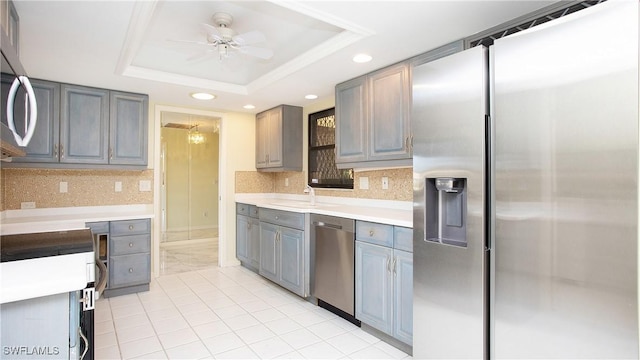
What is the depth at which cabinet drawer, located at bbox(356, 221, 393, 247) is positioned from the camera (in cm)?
236

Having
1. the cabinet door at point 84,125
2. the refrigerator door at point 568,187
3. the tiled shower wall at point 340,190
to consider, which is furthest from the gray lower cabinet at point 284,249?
the refrigerator door at point 568,187

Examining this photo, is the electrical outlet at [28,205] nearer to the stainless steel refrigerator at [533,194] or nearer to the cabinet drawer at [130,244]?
the cabinet drawer at [130,244]

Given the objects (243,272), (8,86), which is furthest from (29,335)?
(243,272)

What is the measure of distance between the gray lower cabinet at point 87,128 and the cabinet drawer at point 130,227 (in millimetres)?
604

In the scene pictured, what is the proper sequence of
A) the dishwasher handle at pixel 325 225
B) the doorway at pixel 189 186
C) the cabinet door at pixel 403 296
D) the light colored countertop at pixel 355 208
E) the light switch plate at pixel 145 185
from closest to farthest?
the cabinet door at pixel 403 296
the light colored countertop at pixel 355 208
the dishwasher handle at pixel 325 225
the light switch plate at pixel 145 185
the doorway at pixel 189 186

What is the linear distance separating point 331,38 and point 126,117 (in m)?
2.46

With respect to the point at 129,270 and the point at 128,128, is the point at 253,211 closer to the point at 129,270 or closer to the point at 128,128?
the point at 129,270

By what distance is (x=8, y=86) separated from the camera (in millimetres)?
1338

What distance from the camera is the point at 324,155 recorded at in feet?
13.2

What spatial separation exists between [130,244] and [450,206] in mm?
3096

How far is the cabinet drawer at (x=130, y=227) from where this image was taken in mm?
3383

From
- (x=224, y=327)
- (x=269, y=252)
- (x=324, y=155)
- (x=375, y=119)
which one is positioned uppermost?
(x=375, y=119)

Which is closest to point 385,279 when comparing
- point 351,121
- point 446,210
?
point 446,210

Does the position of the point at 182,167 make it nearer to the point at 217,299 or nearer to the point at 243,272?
the point at 243,272
